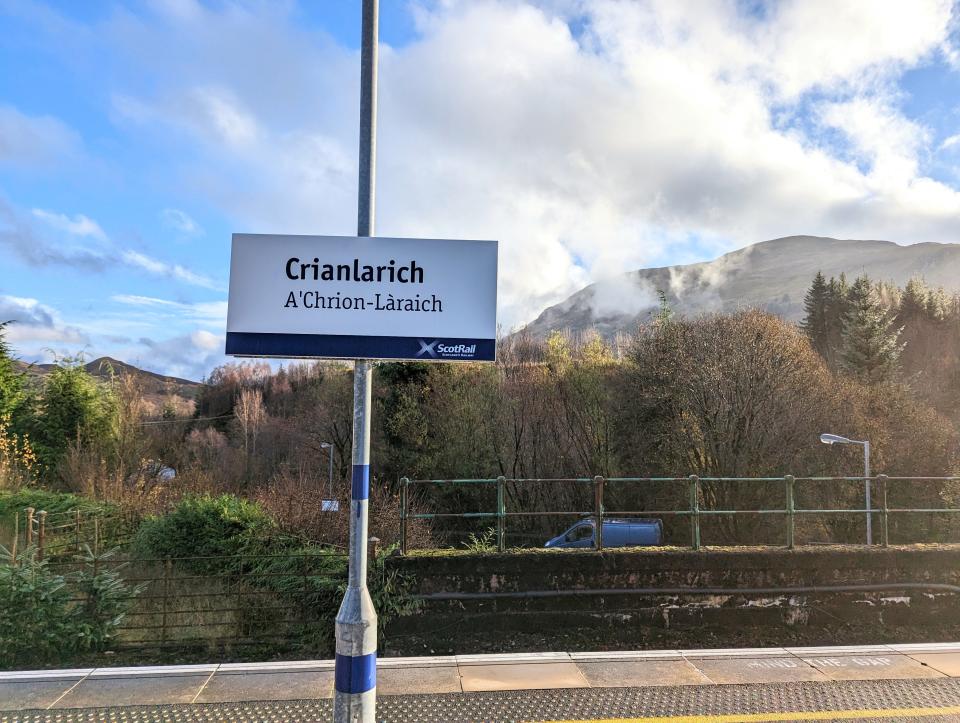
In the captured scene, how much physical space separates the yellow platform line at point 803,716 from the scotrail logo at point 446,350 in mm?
3191

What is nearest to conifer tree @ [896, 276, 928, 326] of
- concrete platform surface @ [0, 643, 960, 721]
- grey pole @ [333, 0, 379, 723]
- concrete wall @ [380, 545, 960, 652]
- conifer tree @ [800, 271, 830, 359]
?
conifer tree @ [800, 271, 830, 359]

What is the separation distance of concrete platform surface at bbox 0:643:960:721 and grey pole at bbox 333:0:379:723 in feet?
4.45

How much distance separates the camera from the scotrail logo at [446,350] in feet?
17.6

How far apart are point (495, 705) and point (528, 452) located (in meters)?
30.5

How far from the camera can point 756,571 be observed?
851 cm

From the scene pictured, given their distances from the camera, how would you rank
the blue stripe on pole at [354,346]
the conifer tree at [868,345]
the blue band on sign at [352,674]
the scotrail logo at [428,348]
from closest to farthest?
1. the blue band on sign at [352,674]
2. the blue stripe on pole at [354,346]
3. the scotrail logo at [428,348]
4. the conifer tree at [868,345]

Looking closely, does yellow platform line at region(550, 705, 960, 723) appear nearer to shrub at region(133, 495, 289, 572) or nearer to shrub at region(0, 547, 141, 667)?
shrub at region(0, 547, 141, 667)

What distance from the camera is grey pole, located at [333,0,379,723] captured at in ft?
15.3

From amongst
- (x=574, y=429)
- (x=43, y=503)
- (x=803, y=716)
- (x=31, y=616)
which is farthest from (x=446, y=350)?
(x=574, y=429)

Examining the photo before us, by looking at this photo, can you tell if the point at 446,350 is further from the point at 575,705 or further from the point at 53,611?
the point at 53,611

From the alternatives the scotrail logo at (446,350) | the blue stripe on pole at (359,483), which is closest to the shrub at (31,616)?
the blue stripe on pole at (359,483)

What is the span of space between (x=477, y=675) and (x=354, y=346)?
3.61 m

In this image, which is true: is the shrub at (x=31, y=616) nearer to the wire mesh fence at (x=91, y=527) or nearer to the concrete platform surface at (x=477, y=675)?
the concrete platform surface at (x=477, y=675)

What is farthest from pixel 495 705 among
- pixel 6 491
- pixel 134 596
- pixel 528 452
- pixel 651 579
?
pixel 528 452
